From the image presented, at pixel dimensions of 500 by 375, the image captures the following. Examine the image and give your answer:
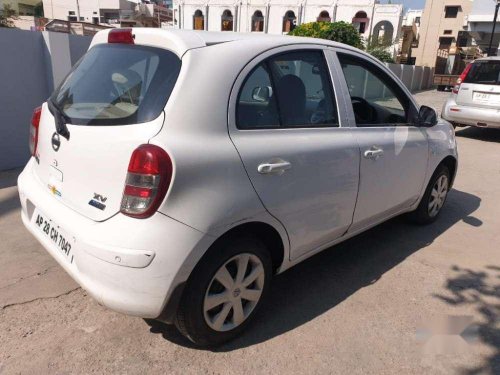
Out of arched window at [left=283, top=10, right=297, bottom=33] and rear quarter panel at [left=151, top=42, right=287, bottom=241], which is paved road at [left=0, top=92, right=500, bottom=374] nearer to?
rear quarter panel at [left=151, top=42, right=287, bottom=241]

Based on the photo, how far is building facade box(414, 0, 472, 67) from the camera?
155 feet

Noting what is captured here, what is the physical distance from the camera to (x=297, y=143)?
254cm

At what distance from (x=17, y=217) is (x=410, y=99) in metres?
3.75

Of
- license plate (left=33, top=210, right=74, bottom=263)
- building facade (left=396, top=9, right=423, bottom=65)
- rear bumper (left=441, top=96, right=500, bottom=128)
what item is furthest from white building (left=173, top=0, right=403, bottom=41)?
license plate (left=33, top=210, right=74, bottom=263)

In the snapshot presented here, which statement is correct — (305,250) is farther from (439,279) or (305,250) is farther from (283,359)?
(439,279)

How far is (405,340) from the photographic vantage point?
2.64 meters

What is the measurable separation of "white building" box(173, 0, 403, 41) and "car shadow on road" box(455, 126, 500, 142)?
1640 inches

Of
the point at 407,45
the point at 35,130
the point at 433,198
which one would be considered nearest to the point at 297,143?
the point at 35,130

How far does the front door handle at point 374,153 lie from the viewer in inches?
119

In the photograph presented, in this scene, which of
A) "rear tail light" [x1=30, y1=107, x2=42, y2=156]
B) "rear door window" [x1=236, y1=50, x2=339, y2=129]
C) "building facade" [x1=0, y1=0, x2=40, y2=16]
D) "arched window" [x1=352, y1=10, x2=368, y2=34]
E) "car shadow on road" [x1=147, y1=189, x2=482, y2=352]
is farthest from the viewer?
"building facade" [x1=0, y1=0, x2=40, y2=16]

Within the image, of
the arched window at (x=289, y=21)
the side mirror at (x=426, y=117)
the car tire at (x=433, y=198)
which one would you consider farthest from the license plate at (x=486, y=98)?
the arched window at (x=289, y=21)

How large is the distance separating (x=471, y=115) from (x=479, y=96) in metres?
0.40

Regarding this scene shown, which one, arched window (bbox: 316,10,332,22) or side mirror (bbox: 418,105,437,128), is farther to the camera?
arched window (bbox: 316,10,332,22)

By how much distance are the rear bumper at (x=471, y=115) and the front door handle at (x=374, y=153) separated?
667 cm
